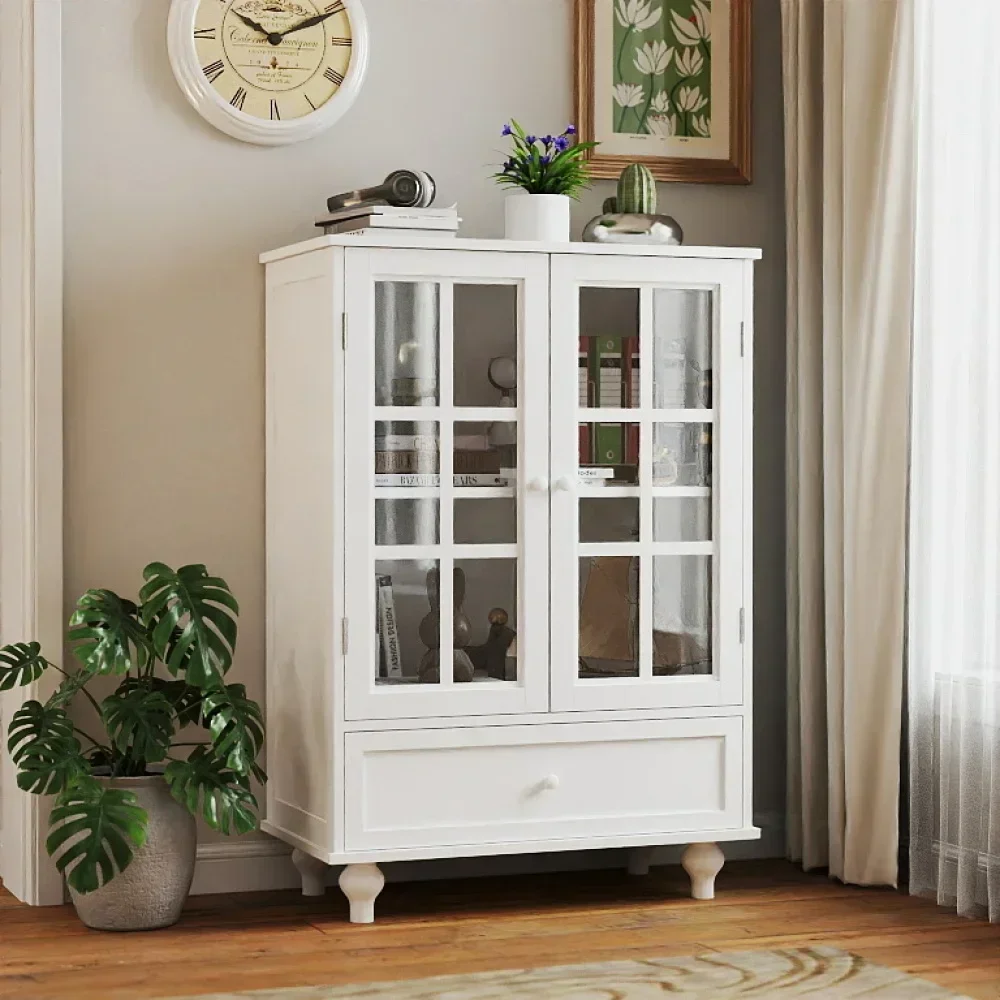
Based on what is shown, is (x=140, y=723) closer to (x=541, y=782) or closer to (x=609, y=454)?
(x=541, y=782)

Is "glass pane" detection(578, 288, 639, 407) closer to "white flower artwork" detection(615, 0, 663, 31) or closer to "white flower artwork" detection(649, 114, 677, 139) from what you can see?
"white flower artwork" detection(649, 114, 677, 139)

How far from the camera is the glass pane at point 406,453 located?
10.5 feet

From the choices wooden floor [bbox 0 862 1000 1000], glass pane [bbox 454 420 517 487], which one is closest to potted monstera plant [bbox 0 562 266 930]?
wooden floor [bbox 0 862 1000 1000]

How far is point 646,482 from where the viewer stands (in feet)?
11.0

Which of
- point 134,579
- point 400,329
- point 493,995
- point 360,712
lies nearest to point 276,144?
point 400,329

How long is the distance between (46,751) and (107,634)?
10.0 inches

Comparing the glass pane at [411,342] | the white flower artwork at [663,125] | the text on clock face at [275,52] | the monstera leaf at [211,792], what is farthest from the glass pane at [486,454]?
the white flower artwork at [663,125]

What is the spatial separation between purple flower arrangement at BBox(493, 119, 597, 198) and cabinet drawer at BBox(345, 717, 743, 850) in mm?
1165

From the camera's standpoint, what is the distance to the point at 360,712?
3.17 metres

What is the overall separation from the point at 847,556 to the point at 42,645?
5.86ft

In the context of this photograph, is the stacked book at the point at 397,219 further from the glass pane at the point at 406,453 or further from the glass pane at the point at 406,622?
the glass pane at the point at 406,622

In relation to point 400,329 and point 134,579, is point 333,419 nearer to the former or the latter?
point 400,329

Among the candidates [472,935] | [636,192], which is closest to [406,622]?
[472,935]

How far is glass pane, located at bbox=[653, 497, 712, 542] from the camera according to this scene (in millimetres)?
3361
